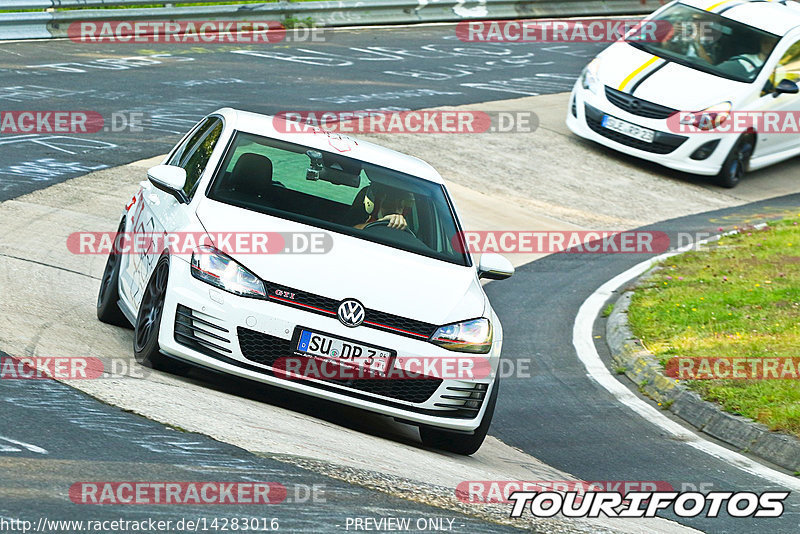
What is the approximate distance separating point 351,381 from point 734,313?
5295 millimetres

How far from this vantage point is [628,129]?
1705cm

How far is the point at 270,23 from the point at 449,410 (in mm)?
18045

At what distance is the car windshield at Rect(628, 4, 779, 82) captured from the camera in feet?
56.6

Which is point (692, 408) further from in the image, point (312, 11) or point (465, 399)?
point (312, 11)

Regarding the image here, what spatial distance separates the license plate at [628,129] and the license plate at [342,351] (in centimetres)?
1133

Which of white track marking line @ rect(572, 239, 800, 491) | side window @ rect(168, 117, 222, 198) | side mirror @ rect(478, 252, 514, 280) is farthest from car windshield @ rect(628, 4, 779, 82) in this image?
side window @ rect(168, 117, 222, 198)

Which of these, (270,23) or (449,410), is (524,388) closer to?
(449,410)

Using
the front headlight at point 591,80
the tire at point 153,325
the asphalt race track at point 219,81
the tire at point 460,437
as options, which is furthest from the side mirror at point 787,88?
the tire at point 153,325

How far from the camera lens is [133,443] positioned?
5.32 m

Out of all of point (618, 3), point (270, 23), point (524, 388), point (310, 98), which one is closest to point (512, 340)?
point (524, 388)

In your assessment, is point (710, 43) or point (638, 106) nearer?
point (638, 106)

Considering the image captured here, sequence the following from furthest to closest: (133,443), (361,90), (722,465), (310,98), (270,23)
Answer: (270,23), (361,90), (310,98), (722,465), (133,443)

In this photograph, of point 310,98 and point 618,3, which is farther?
point 618,3

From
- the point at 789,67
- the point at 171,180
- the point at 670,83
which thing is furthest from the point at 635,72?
the point at 171,180
